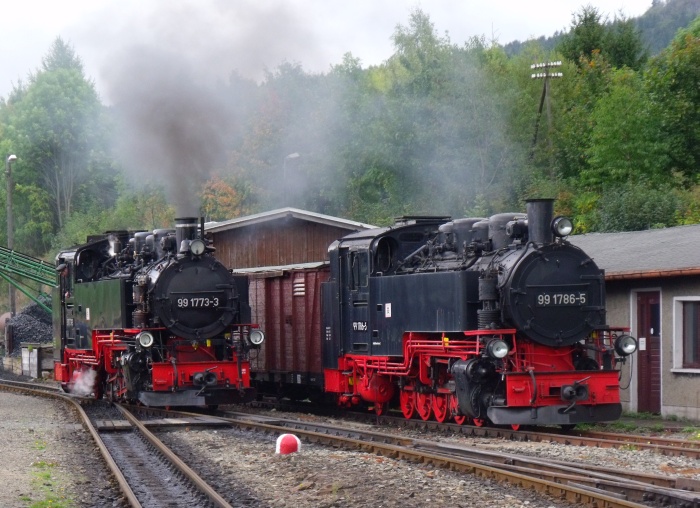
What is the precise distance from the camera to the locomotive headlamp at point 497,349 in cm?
1428

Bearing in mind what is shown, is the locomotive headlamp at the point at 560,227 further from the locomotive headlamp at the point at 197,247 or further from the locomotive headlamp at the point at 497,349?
the locomotive headlamp at the point at 197,247

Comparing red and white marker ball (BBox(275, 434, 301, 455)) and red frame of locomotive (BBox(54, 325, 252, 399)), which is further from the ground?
red frame of locomotive (BBox(54, 325, 252, 399))

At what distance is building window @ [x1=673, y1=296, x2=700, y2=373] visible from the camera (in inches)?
674

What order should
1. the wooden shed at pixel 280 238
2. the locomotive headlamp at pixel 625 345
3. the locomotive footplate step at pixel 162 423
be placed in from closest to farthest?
the locomotive headlamp at pixel 625 345 < the locomotive footplate step at pixel 162 423 < the wooden shed at pixel 280 238

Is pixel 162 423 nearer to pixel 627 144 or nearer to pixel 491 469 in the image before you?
pixel 491 469

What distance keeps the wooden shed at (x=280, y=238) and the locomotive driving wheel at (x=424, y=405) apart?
15.0 m

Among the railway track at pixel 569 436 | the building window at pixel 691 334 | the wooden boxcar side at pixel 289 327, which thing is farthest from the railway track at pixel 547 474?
the building window at pixel 691 334

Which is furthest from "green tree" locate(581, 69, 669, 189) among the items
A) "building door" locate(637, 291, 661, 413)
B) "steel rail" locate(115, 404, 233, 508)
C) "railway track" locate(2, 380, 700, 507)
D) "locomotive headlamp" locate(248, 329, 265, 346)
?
"steel rail" locate(115, 404, 233, 508)

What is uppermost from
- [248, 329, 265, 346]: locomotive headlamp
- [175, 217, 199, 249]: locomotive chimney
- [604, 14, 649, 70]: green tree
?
[604, 14, 649, 70]: green tree

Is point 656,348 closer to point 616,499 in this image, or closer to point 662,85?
point 616,499

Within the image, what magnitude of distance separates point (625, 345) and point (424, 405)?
337cm

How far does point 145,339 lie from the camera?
18547 millimetres

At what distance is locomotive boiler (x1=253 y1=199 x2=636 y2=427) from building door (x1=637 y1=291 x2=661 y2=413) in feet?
7.71

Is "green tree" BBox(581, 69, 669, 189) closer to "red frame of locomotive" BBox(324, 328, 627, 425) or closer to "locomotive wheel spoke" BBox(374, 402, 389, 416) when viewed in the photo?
"locomotive wheel spoke" BBox(374, 402, 389, 416)
